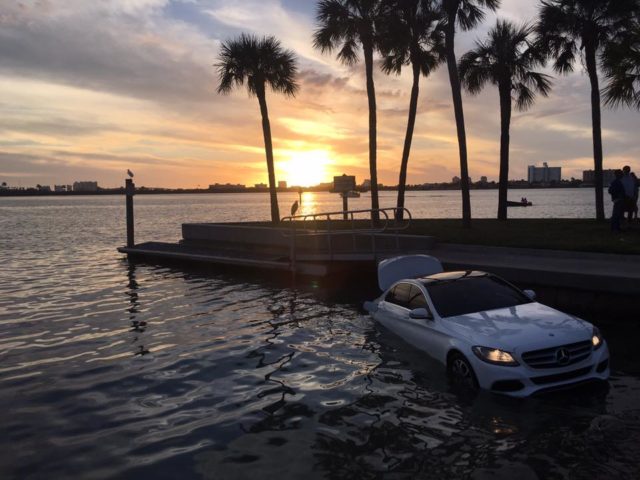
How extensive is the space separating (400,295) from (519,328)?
2.79m

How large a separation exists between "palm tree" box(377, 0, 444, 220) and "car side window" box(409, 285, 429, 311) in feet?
74.0

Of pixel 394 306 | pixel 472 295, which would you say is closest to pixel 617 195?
pixel 394 306

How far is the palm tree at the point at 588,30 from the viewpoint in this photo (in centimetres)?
2612

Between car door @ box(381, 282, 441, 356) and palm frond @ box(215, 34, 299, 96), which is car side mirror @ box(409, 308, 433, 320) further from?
palm frond @ box(215, 34, 299, 96)

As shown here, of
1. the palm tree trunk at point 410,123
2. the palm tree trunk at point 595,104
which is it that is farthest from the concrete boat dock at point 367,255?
the palm tree trunk at point 595,104

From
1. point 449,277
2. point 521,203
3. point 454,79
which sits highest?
point 454,79

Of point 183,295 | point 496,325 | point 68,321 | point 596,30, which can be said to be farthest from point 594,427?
point 596,30

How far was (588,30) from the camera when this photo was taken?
26.5 metres

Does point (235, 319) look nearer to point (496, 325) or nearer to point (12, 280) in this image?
point (496, 325)

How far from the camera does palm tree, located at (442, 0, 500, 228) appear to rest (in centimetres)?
2447

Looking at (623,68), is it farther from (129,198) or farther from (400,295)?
(129,198)

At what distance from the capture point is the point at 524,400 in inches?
279

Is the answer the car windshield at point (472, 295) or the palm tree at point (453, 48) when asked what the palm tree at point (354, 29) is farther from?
the car windshield at point (472, 295)

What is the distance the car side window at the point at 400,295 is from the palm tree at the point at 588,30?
20.6m
